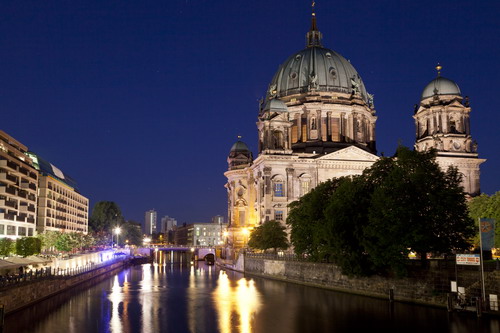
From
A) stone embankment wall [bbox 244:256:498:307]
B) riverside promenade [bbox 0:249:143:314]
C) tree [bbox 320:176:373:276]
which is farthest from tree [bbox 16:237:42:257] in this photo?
tree [bbox 320:176:373:276]

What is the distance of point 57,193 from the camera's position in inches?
6078

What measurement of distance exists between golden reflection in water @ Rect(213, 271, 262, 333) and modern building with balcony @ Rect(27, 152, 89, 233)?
77281 mm

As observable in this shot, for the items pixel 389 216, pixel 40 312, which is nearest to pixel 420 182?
pixel 389 216

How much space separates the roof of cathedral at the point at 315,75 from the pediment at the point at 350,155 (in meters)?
20.0

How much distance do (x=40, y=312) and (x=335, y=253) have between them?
29.4m

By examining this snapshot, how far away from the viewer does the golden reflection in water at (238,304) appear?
4358 cm

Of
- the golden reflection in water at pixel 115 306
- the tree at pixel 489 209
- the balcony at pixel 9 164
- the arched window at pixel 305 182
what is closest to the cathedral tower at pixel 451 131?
the arched window at pixel 305 182

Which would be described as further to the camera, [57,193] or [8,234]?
[57,193]

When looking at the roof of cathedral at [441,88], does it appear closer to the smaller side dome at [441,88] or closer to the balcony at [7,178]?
the smaller side dome at [441,88]

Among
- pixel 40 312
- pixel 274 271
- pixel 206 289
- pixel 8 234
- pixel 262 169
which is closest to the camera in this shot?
pixel 40 312

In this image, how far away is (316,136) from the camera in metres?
124

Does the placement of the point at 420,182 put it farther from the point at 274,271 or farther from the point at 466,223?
the point at 274,271

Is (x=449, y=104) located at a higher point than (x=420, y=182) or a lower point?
higher

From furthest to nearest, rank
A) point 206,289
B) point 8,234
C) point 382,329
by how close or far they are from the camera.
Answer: point 8,234 < point 206,289 < point 382,329
